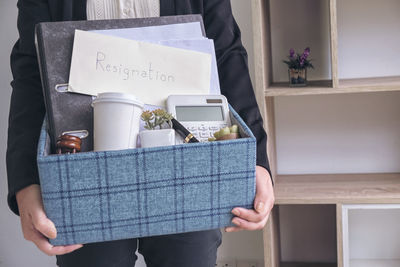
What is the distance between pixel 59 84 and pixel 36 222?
0.75ft

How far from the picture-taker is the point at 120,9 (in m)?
0.90

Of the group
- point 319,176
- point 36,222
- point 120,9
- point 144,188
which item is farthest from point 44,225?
point 319,176

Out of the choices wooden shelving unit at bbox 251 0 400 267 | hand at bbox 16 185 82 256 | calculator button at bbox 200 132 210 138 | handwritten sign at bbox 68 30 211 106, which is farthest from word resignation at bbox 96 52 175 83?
wooden shelving unit at bbox 251 0 400 267

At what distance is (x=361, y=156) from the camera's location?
5.87ft

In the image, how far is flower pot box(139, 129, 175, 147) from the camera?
71 cm

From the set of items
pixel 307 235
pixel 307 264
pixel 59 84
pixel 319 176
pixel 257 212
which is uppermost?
pixel 59 84

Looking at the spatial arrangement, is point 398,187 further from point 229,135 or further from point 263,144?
point 229,135

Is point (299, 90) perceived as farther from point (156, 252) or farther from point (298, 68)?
point (156, 252)

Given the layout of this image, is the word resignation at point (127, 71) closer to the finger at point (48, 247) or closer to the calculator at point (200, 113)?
the calculator at point (200, 113)

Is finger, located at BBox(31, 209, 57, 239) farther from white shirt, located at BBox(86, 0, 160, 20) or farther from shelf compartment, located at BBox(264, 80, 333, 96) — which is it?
shelf compartment, located at BBox(264, 80, 333, 96)

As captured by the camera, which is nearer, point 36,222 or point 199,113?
point 36,222

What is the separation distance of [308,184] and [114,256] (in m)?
0.93

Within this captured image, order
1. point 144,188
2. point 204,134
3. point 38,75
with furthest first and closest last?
point 38,75 < point 204,134 < point 144,188

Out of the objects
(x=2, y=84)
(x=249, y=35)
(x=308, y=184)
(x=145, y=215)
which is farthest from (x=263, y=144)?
(x=2, y=84)
